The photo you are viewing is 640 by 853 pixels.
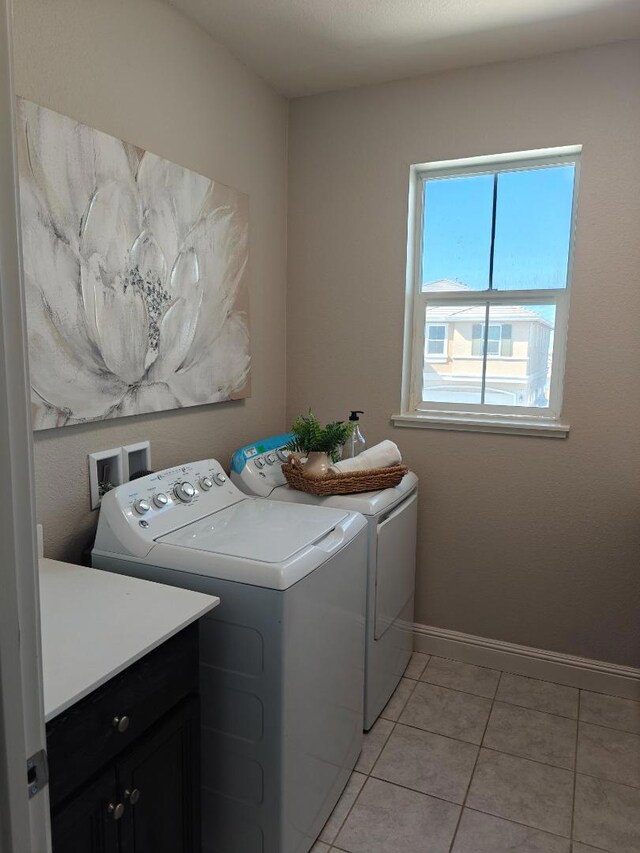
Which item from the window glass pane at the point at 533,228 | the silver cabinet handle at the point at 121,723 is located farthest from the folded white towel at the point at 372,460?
the silver cabinet handle at the point at 121,723

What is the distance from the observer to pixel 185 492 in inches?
75.1

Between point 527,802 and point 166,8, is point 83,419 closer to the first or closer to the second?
point 166,8

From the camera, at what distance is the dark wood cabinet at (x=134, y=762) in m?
1.03

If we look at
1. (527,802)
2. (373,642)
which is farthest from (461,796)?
(373,642)

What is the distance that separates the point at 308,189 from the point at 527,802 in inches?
102

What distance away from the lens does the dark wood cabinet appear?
103 centimetres

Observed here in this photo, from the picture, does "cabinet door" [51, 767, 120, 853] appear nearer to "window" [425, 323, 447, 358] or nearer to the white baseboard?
the white baseboard

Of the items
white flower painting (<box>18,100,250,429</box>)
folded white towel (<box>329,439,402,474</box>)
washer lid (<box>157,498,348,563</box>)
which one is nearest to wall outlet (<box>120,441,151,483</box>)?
white flower painting (<box>18,100,250,429</box>)

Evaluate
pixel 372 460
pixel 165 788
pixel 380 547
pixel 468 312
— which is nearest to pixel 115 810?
pixel 165 788

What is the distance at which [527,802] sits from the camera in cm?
188

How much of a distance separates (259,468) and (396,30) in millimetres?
1703

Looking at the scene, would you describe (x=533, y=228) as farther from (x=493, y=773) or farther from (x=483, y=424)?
(x=493, y=773)

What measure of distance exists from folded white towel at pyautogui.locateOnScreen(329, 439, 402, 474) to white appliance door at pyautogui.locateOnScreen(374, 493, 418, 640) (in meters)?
0.19

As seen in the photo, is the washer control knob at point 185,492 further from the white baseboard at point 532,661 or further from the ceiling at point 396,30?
the ceiling at point 396,30
